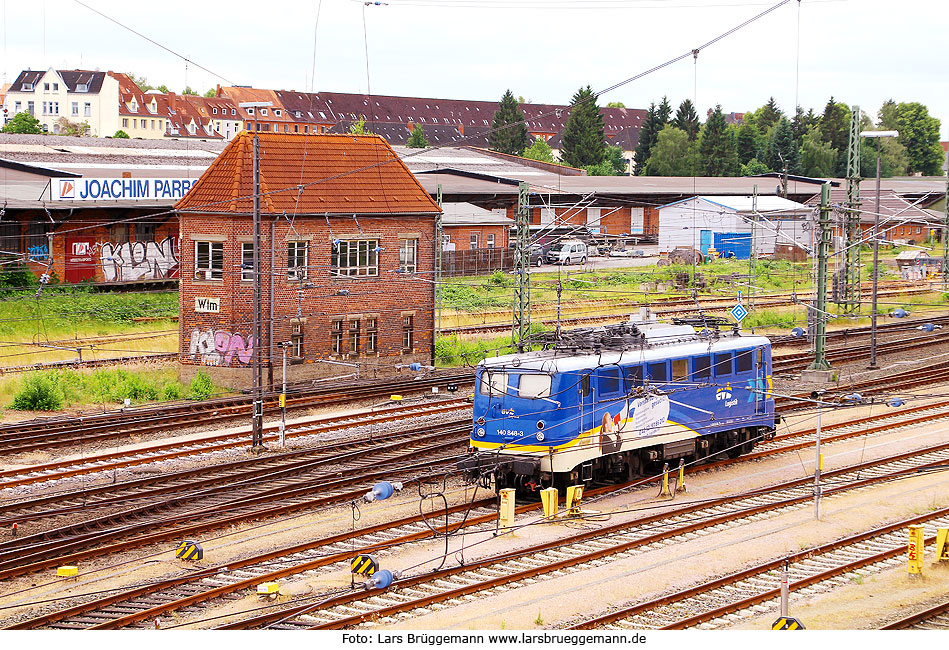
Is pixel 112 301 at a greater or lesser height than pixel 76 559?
greater

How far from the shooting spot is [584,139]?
132125mm

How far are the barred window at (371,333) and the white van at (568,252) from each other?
3296 cm

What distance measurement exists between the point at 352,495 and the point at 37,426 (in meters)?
11.2

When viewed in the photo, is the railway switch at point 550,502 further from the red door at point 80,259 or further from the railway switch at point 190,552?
the red door at point 80,259

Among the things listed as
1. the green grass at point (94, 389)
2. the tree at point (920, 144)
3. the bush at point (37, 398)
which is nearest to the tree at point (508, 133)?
the tree at point (920, 144)

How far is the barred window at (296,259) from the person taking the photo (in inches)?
1598

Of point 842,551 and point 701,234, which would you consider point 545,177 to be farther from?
point 842,551

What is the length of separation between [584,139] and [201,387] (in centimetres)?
9830

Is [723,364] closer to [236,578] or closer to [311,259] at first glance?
[236,578]

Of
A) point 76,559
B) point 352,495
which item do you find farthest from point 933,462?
point 76,559

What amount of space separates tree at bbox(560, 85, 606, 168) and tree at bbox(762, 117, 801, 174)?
18.5 m

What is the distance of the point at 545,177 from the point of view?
9669 centimetres

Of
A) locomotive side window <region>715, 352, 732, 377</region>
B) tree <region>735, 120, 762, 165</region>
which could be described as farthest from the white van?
tree <region>735, 120, 762, 165</region>

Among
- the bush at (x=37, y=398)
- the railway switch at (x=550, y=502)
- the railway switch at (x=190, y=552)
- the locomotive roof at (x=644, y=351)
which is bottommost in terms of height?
the railway switch at (x=190, y=552)
